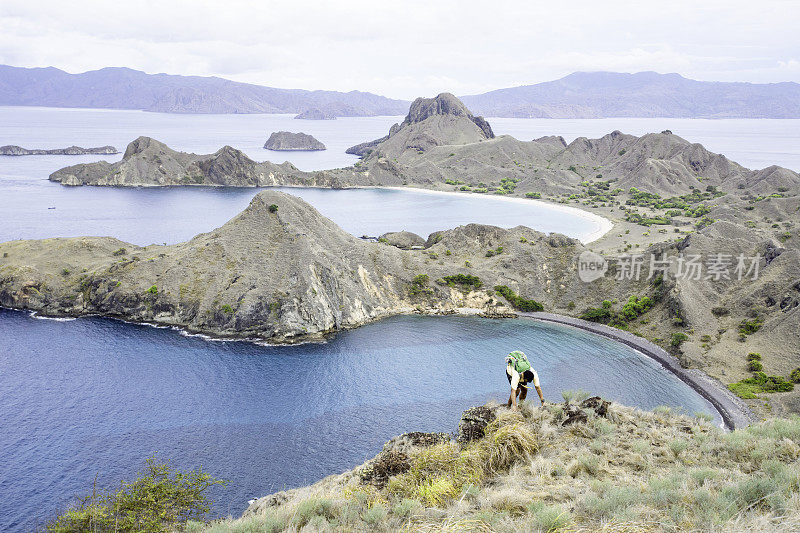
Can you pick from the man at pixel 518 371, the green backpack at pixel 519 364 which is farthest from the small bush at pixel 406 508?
the green backpack at pixel 519 364

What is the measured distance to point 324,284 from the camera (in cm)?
6456

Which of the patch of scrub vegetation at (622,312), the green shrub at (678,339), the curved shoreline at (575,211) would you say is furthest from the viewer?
the curved shoreline at (575,211)

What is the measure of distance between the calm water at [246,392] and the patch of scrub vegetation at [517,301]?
389cm

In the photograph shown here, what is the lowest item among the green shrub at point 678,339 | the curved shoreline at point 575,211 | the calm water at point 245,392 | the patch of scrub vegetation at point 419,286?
the calm water at point 245,392

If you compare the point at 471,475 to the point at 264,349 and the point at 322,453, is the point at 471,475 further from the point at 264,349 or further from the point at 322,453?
the point at 264,349

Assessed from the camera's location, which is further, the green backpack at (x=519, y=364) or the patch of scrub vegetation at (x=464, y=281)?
the patch of scrub vegetation at (x=464, y=281)

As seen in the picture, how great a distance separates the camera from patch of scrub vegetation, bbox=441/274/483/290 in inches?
2830

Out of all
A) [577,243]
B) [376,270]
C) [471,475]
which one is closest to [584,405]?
[471,475]

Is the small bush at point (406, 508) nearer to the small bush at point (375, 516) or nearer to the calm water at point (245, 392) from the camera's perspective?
the small bush at point (375, 516)

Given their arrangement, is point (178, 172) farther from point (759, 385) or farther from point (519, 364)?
point (519, 364)

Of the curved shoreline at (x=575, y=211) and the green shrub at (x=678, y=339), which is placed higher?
the curved shoreline at (x=575, y=211)

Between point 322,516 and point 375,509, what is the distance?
2.23 m

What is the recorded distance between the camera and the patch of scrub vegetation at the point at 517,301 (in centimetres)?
6931

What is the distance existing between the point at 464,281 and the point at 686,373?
32.2 m
